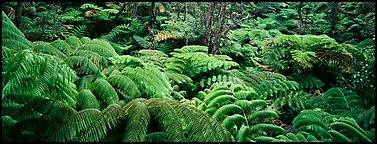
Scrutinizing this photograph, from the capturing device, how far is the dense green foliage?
5.99 feet

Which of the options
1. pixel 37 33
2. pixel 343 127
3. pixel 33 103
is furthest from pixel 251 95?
pixel 37 33

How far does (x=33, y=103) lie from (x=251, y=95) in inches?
75.0

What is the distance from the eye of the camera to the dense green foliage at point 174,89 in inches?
71.9

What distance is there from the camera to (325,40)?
4.29 metres

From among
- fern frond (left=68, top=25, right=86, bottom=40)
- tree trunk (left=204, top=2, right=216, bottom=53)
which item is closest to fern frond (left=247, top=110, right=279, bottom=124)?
tree trunk (left=204, top=2, right=216, bottom=53)

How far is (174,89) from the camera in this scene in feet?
10.3

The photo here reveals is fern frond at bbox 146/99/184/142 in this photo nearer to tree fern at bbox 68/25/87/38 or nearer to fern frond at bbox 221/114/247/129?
fern frond at bbox 221/114/247/129

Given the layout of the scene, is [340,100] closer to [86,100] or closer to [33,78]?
[86,100]

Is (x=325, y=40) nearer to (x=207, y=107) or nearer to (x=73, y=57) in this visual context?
(x=207, y=107)

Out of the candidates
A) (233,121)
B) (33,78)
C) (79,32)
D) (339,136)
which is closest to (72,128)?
(33,78)

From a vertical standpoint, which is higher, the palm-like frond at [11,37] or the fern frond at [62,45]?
the palm-like frond at [11,37]

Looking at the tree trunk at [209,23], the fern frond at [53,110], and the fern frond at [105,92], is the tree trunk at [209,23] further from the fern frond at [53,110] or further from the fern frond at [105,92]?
the fern frond at [53,110]

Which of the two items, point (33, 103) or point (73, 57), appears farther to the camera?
point (73, 57)

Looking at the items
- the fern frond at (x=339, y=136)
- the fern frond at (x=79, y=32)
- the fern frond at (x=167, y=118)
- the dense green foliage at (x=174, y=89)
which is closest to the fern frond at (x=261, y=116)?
the dense green foliage at (x=174, y=89)
